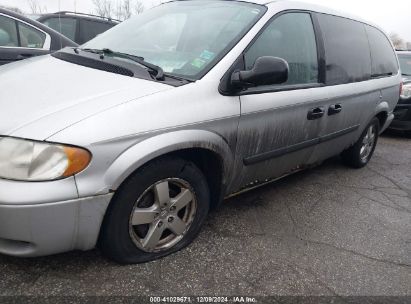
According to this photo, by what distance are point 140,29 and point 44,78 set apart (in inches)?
38.1

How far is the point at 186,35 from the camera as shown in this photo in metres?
2.74

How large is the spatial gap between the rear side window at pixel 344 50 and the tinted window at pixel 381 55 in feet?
0.52

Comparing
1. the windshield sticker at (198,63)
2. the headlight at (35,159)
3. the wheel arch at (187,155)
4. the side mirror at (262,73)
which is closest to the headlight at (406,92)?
the side mirror at (262,73)

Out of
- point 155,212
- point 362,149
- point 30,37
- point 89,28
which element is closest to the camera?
point 155,212

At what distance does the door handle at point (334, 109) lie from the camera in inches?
130

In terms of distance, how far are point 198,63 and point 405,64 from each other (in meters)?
6.62

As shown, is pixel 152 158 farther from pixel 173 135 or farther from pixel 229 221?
pixel 229 221

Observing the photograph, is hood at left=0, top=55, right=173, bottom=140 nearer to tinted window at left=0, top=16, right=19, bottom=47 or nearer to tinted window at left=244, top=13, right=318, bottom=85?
tinted window at left=244, top=13, right=318, bottom=85

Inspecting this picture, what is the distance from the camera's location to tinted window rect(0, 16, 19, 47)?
400 cm

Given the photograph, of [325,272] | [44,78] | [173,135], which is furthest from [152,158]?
[325,272]

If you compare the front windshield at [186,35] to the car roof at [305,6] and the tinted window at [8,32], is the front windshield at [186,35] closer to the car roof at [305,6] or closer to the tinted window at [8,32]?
the car roof at [305,6]

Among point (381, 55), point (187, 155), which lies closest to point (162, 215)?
point (187, 155)

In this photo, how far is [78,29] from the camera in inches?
281

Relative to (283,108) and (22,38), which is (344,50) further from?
(22,38)
